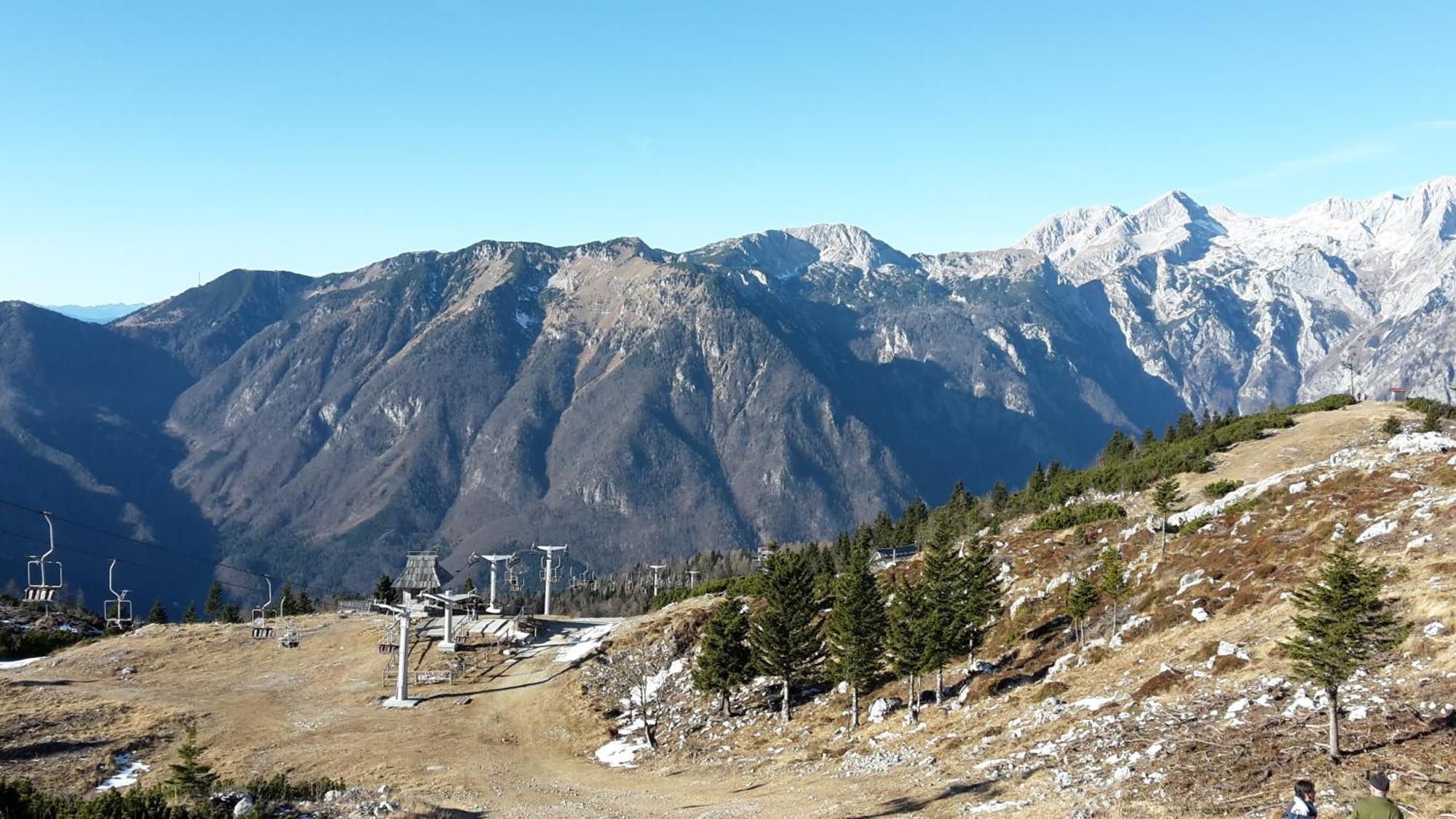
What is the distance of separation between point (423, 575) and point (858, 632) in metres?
46.9

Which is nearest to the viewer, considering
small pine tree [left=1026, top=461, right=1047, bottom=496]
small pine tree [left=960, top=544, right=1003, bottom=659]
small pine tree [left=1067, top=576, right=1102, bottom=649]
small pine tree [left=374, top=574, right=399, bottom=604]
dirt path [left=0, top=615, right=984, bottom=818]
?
dirt path [left=0, top=615, right=984, bottom=818]

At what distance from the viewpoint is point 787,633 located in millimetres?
62438

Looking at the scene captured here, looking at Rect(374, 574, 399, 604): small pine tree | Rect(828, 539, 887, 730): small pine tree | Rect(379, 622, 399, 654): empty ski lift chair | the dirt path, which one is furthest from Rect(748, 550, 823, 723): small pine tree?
Rect(374, 574, 399, 604): small pine tree

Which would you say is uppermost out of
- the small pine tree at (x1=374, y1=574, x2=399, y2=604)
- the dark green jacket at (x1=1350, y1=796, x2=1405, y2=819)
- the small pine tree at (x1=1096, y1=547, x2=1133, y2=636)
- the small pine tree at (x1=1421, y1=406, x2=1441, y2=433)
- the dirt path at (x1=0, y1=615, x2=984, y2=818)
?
the small pine tree at (x1=1421, y1=406, x2=1441, y2=433)

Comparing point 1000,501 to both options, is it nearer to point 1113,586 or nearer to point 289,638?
point 1113,586

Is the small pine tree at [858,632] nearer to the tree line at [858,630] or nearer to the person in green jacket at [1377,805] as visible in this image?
the tree line at [858,630]

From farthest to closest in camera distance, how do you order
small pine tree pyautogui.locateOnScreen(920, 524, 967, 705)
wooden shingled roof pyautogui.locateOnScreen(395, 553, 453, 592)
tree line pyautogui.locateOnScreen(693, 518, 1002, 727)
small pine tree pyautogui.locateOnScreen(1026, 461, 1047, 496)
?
small pine tree pyautogui.locateOnScreen(1026, 461, 1047, 496) → wooden shingled roof pyautogui.locateOnScreen(395, 553, 453, 592) → tree line pyautogui.locateOnScreen(693, 518, 1002, 727) → small pine tree pyautogui.locateOnScreen(920, 524, 967, 705)

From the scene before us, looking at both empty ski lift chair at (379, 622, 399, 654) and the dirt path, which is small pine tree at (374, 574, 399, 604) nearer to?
the dirt path

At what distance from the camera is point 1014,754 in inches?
1503

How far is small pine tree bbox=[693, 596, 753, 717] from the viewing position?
6425cm

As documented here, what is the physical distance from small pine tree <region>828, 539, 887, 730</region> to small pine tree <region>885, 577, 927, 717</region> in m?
0.97

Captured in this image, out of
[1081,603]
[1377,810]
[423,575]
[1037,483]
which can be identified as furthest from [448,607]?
[1037,483]

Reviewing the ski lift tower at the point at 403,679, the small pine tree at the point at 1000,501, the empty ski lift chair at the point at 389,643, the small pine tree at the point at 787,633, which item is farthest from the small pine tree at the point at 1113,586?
the small pine tree at the point at 1000,501

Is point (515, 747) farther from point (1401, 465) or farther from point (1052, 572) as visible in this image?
point (1401, 465)
